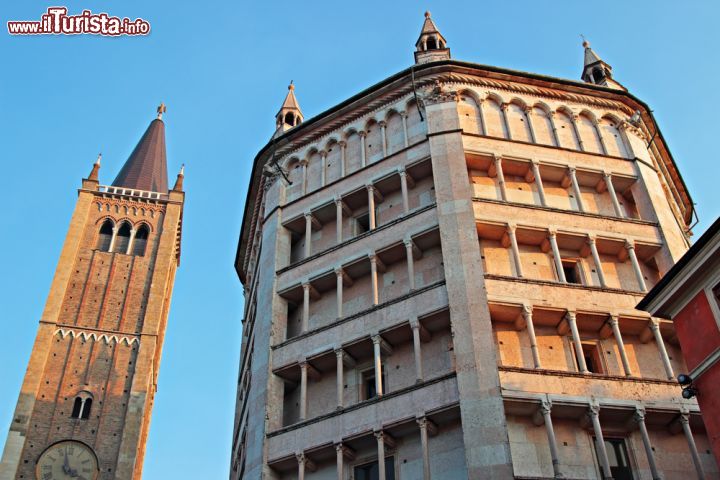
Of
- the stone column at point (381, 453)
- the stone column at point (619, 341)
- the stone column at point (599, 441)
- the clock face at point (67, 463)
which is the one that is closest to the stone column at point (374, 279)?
the stone column at point (381, 453)

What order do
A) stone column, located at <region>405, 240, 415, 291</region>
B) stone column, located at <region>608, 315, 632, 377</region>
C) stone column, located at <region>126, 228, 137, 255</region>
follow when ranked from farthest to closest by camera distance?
1. stone column, located at <region>126, 228, 137, 255</region>
2. stone column, located at <region>405, 240, 415, 291</region>
3. stone column, located at <region>608, 315, 632, 377</region>

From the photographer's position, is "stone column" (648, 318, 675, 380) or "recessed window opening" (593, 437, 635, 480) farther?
"stone column" (648, 318, 675, 380)

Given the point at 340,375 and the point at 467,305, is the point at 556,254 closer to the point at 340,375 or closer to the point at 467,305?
the point at 467,305

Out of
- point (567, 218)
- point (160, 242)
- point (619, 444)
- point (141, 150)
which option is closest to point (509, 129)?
point (567, 218)

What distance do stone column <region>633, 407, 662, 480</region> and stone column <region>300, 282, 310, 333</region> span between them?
10.2 meters

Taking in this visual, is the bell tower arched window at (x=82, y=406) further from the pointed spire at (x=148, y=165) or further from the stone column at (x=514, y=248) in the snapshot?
the stone column at (x=514, y=248)

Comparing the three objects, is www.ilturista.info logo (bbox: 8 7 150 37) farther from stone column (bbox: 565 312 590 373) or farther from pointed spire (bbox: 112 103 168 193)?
pointed spire (bbox: 112 103 168 193)

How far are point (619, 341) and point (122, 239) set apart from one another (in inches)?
2222

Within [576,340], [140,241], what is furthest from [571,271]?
[140,241]

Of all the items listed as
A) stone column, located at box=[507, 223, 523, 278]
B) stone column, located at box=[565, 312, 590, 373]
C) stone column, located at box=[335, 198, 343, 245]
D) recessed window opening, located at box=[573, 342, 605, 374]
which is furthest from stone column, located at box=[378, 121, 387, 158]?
recessed window opening, located at box=[573, 342, 605, 374]

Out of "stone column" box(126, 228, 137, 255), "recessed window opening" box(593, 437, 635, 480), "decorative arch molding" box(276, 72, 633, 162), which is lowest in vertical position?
"recessed window opening" box(593, 437, 635, 480)

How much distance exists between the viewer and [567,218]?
24844mm

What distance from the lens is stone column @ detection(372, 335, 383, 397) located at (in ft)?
72.3

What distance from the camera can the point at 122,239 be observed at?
70.6 meters
